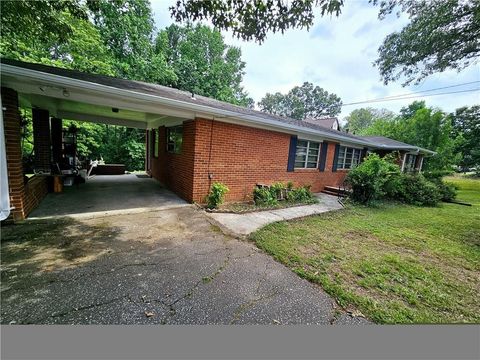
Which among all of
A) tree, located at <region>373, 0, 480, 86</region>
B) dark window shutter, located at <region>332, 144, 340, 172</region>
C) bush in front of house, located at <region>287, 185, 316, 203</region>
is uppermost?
tree, located at <region>373, 0, 480, 86</region>

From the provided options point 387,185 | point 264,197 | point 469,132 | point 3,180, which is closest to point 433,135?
point 387,185

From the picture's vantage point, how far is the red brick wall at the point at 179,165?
6.02 m

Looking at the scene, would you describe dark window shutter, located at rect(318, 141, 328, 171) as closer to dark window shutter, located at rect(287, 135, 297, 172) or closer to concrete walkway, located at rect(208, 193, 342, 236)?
dark window shutter, located at rect(287, 135, 297, 172)

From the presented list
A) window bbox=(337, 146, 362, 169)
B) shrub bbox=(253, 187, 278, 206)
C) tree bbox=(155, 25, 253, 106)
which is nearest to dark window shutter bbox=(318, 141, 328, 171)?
window bbox=(337, 146, 362, 169)

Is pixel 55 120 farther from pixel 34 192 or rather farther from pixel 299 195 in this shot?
pixel 299 195

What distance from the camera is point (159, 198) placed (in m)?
6.47

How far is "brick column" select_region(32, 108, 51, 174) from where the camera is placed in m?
6.55

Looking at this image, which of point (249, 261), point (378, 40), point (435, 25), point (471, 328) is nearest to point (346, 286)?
point (471, 328)

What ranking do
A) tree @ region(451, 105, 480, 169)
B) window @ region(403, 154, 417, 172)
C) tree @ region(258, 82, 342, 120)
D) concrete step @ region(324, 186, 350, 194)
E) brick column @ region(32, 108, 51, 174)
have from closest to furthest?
brick column @ region(32, 108, 51, 174) → concrete step @ region(324, 186, 350, 194) → window @ region(403, 154, 417, 172) → tree @ region(451, 105, 480, 169) → tree @ region(258, 82, 342, 120)

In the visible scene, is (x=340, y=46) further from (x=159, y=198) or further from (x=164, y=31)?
(x=164, y=31)

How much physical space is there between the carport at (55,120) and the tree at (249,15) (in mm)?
1828

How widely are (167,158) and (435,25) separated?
1027 centimetres

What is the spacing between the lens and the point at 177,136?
7242 mm

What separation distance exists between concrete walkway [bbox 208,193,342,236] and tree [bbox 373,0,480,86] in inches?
247
